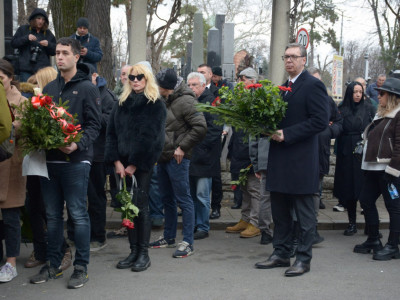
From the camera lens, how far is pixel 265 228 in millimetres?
6934

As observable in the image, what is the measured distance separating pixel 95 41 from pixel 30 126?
4.37 meters

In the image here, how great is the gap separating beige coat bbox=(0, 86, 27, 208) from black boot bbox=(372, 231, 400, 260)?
3.94 metres

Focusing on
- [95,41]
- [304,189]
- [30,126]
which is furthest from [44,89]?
[95,41]

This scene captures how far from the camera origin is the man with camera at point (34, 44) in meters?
8.88

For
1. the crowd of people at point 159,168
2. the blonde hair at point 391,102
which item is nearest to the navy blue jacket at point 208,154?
the crowd of people at point 159,168

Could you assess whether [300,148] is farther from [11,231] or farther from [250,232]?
[11,231]

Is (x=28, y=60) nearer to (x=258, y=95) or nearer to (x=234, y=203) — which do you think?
(x=234, y=203)

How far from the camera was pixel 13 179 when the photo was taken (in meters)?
5.39

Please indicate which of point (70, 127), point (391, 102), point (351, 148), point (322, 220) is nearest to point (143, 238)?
point (70, 127)

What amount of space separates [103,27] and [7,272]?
582cm

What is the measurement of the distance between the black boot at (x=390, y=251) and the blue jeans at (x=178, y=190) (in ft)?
7.07

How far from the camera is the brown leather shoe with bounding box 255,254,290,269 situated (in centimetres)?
573

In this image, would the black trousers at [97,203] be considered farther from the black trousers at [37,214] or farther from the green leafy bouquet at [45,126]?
the green leafy bouquet at [45,126]

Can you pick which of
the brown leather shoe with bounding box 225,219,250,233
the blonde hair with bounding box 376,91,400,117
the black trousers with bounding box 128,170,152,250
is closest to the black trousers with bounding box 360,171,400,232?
the blonde hair with bounding box 376,91,400,117
